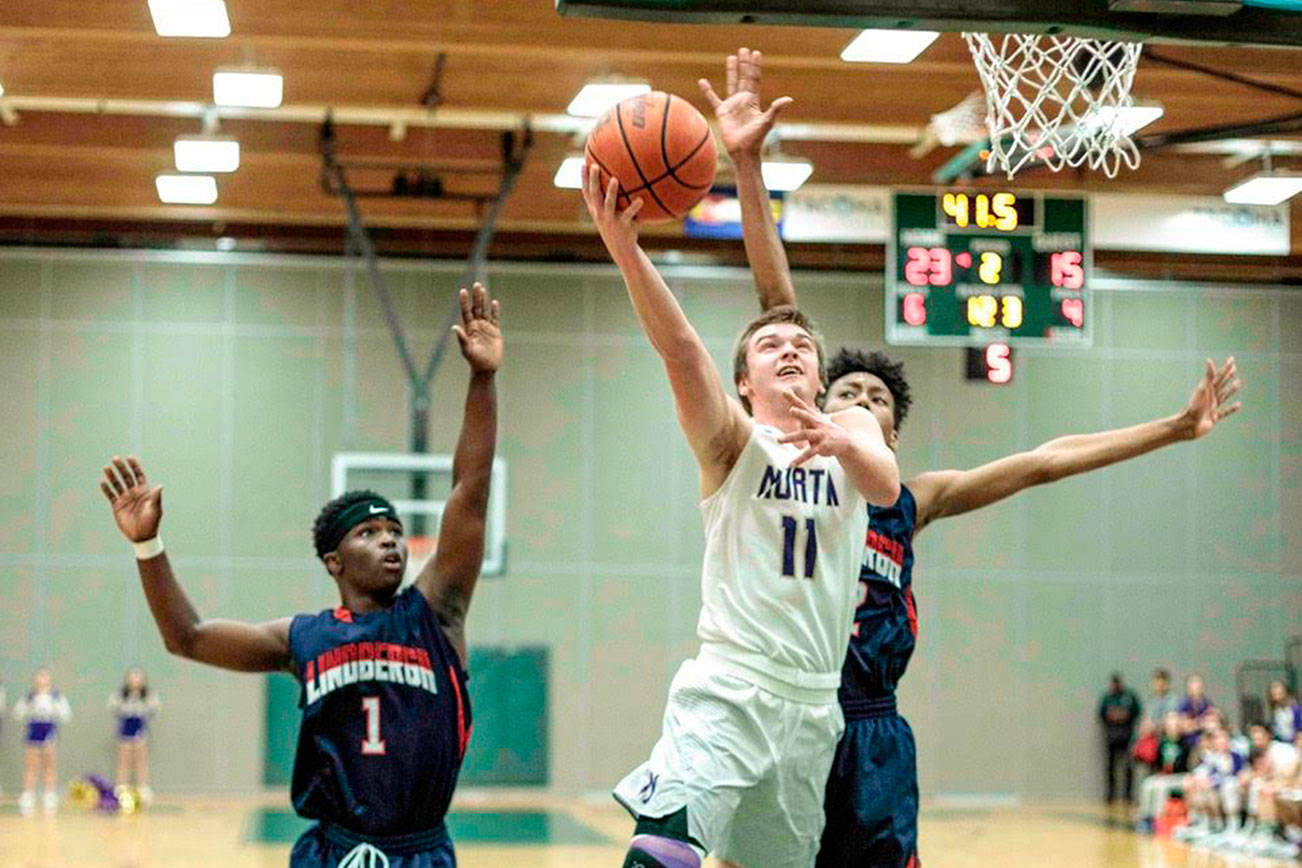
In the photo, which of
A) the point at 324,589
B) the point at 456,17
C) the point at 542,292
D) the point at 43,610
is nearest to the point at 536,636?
the point at 324,589

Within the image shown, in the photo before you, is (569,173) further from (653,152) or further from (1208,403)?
(653,152)

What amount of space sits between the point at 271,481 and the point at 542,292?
4168 mm

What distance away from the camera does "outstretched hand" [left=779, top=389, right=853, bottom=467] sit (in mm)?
4367

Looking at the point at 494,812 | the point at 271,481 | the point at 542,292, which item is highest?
the point at 542,292

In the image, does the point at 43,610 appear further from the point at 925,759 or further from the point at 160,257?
the point at 925,759

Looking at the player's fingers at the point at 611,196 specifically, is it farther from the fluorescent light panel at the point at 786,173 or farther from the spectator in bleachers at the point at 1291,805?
the spectator in bleachers at the point at 1291,805

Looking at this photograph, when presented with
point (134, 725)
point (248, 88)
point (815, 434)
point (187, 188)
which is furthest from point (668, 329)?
point (134, 725)

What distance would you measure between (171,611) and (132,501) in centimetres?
35

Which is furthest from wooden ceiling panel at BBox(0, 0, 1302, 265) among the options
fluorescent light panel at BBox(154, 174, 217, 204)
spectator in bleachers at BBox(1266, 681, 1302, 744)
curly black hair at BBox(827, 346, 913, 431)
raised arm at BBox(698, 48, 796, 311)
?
raised arm at BBox(698, 48, 796, 311)

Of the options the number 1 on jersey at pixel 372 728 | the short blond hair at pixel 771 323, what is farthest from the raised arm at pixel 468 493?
the short blond hair at pixel 771 323

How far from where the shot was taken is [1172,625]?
23953 millimetres

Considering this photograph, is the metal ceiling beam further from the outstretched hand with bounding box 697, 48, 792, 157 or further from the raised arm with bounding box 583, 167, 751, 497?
the raised arm with bounding box 583, 167, 751, 497

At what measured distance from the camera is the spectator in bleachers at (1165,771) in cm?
1975

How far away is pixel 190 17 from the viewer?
12664 millimetres
